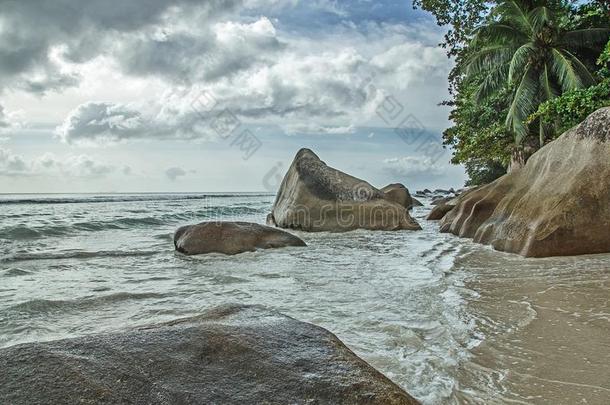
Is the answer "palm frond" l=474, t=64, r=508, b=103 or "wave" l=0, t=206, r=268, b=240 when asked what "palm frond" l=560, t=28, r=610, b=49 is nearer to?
"palm frond" l=474, t=64, r=508, b=103

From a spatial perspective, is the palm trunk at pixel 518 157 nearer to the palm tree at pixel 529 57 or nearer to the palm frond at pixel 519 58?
the palm tree at pixel 529 57

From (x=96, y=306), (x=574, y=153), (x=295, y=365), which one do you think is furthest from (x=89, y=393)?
(x=574, y=153)

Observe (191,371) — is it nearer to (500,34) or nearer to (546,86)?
(546,86)

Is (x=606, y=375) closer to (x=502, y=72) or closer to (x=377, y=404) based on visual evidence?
(x=377, y=404)

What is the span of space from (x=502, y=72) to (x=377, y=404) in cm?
1759

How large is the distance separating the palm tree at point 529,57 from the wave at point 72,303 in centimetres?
1394

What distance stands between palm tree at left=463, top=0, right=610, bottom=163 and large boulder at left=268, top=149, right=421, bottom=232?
7.03 m

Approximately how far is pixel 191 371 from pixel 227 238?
541cm

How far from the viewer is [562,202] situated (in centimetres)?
564

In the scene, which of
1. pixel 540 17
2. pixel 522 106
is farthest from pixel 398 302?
pixel 540 17

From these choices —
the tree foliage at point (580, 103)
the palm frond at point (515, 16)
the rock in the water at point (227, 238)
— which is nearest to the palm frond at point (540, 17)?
the palm frond at point (515, 16)

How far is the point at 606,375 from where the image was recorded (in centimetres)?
207

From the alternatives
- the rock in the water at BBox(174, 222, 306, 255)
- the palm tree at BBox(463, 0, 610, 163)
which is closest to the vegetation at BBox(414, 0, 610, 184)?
the palm tree at BBox(463, 0, 610, 163)

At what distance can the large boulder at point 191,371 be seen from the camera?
1.49 m
